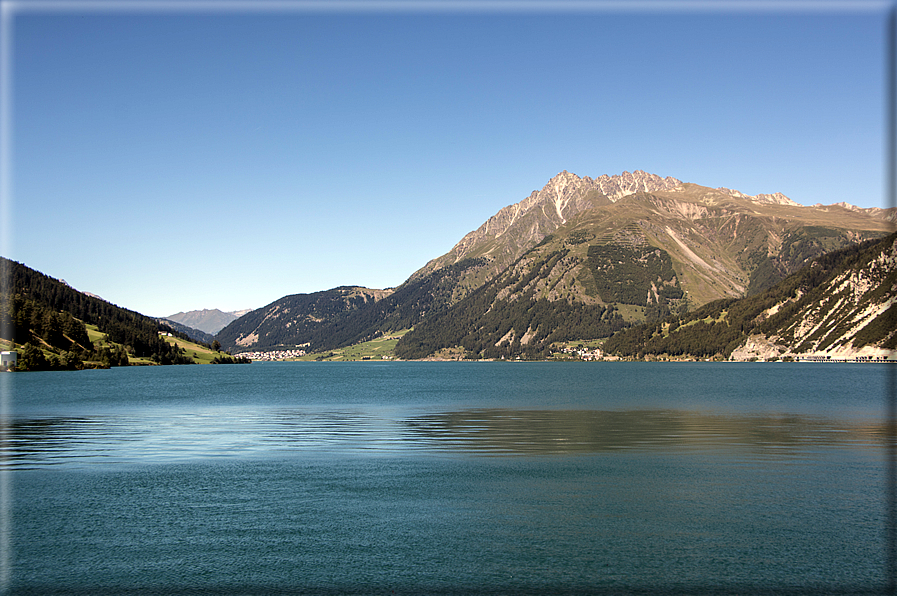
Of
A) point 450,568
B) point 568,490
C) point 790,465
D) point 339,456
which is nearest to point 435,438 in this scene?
point 339,456

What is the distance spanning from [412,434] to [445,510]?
2873 centimetres

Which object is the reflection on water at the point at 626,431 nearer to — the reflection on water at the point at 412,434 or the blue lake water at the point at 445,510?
the reflection on water at the point at 412,434

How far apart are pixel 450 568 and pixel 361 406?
71.4m

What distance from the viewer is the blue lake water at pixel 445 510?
19.6 meters

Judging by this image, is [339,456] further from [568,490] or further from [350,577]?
[350,577]

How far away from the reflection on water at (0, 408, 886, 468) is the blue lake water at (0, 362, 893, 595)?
428 mm

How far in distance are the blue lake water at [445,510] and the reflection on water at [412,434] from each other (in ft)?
1.40

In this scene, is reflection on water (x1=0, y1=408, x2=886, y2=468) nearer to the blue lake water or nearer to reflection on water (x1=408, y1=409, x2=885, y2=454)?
reflection on water (x1=408, y1=409, x2=885, y2=454)

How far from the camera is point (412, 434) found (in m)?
56.0

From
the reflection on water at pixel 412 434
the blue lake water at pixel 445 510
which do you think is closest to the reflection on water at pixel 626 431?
the reflection on water at pixel 412 434

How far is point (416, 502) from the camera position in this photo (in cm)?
2900

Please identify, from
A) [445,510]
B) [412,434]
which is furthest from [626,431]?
[445,510]

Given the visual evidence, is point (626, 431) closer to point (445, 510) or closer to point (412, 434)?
point (412, 434)

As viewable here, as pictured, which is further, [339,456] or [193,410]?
[193,410]
